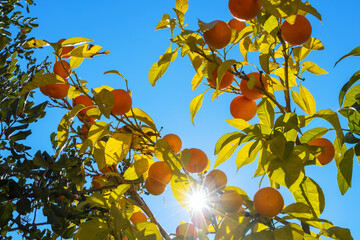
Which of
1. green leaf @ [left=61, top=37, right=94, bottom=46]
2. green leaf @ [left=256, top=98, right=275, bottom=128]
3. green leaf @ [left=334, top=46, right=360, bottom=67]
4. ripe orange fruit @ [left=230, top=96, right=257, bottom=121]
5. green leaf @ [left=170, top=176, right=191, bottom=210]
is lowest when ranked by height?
green leaf @ [left=170, top=176, right=191, bottom=210]

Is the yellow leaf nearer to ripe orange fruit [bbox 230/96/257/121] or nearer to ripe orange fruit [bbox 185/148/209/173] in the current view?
ripe orange fruit [bbox 185/148/209/173]

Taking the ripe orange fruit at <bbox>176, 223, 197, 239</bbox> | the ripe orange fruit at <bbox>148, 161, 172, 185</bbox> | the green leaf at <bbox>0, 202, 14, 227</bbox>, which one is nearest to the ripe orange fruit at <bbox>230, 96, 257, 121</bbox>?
the ripe orange fruit at <bbox>148, 161, 172, 185</bbox>

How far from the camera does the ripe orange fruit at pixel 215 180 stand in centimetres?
120

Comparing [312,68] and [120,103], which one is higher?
[312,68]

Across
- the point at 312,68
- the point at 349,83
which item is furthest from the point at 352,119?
the point at 312,68

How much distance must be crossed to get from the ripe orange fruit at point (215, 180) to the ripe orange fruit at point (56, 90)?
2.18 feet

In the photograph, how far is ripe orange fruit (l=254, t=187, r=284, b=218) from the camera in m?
1.02

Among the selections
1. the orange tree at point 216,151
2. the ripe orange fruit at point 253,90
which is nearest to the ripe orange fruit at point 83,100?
the orange tree at point 216,151

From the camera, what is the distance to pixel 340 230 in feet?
3.09

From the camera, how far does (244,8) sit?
1199 mm

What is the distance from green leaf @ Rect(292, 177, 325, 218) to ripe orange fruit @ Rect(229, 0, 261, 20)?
62 centimetres

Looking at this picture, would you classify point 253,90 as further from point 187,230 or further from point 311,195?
point 187,230

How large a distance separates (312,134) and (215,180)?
0.37 meters

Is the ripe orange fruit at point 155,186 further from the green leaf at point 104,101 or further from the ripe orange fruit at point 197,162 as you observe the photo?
the green leaf at point 104,101
